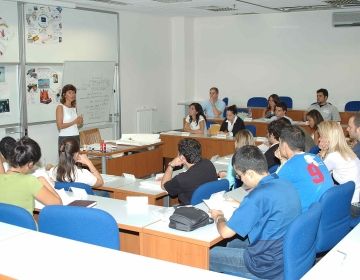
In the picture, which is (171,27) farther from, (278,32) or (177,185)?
(177,185)

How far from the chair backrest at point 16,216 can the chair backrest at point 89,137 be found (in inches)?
181

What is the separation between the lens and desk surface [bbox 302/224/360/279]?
2.34 metres

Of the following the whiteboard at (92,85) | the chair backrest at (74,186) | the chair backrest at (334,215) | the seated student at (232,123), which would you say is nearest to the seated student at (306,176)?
the chair backrest at (334,215)

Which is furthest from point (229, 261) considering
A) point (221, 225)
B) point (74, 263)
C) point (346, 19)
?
point (346, 19)

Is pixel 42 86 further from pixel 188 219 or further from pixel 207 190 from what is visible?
pixel 188 219

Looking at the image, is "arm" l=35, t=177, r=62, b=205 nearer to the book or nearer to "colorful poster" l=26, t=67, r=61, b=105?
the book

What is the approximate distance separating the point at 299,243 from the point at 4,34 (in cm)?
608

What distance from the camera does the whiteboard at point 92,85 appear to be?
8.73 m

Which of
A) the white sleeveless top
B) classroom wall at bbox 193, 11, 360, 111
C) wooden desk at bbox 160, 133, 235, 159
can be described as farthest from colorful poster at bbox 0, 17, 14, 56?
classroom wall at bbox 193, 11, 360, 111

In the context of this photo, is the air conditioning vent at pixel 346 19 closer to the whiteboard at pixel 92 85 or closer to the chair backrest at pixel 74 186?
the whiteboard at pixel 92 85

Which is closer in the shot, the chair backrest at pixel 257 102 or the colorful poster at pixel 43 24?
the colorful poster at pixel 43 24

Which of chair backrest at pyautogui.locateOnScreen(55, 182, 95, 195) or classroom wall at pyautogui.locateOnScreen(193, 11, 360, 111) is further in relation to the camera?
classroom wall at pyautogui.locateOnScreen(193, 11, 360, 111)

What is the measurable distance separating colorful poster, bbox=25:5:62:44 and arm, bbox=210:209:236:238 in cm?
567

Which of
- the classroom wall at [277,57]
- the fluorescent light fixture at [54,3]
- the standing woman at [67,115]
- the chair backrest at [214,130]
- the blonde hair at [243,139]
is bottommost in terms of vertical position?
the chair backrest at [214,130]
